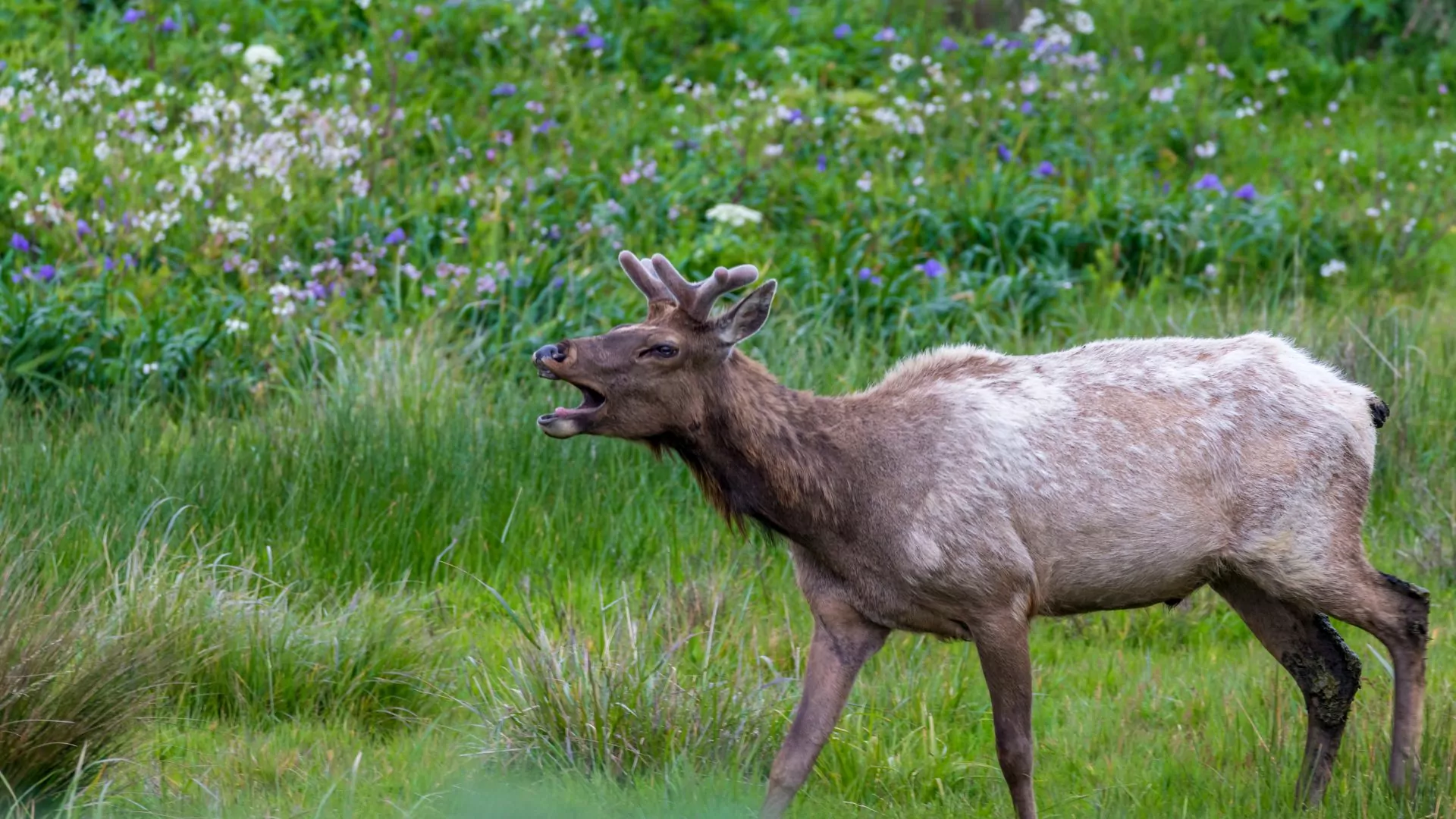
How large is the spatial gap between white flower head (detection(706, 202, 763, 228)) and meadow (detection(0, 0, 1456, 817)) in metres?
0.11

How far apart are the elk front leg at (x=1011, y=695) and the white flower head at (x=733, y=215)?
550 cm

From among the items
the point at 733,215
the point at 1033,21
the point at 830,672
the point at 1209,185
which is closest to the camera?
the point at 830,672

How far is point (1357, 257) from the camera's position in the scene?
36.7 feet

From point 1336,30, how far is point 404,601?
10.8 metres

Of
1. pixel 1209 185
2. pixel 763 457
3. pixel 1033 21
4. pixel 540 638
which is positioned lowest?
pixel 1209 185

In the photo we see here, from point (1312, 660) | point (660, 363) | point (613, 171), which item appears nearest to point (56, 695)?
point (660, 363)

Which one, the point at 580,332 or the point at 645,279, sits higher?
the point at 645,279

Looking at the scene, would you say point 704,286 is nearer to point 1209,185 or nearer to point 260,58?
point 1209,185

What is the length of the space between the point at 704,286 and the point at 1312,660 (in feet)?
8.12

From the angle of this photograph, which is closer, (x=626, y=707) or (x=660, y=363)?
(x=660, y=363)

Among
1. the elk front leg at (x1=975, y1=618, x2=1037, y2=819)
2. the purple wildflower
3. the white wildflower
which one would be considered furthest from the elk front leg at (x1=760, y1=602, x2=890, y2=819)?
the white wildflower

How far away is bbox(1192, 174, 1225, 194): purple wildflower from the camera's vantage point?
11.4m

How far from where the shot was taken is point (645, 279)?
5.75m

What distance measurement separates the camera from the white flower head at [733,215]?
10570 mm
